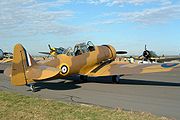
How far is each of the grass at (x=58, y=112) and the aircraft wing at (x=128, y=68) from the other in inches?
250

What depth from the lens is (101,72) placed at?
16.3m

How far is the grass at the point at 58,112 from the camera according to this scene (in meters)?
7.70

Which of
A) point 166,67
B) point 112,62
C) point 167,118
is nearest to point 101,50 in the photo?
point 112,62

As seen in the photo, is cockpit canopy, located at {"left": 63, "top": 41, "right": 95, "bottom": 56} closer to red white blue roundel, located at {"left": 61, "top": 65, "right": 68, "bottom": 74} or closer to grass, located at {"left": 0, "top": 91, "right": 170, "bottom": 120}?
red white blue roundel, located at {"left": 61, "top": 65, "right": 68, "bottom": 74}

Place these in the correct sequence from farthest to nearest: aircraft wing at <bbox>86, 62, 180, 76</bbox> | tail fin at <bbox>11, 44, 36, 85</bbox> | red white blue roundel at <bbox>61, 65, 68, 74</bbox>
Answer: red white blue roundel at <bbox>61, 65, 68, 74</bbox> < aircraft wing at <bbox>86, 62, 180, 76</bbox> < tail fin at <bbox>11, 44, 36, 85</bbox>

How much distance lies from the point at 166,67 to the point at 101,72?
3.52m

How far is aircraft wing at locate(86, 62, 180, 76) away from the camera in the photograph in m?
14.7

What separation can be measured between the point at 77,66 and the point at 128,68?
104 inches

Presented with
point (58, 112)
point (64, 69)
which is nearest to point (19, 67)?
point (64, 69)

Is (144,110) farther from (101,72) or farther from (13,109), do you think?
(101,72)

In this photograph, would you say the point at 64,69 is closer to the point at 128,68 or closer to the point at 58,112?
the point at 128,68

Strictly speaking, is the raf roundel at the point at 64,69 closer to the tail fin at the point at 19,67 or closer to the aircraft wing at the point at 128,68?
the aircraft wing at the point at 128,68

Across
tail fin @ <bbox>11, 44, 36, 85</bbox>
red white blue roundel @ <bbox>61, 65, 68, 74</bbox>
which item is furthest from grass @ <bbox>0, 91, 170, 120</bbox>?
red white blue roundel @ <bbox>61, 65, 68, 74</bbox>

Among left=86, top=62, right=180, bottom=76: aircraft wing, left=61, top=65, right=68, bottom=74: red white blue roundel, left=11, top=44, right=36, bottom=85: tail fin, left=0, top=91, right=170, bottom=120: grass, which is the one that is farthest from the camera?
left=61, top=65, right=68, bottom=74: red white blue roundel
